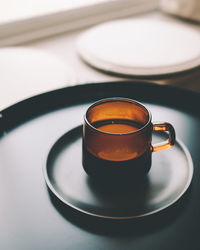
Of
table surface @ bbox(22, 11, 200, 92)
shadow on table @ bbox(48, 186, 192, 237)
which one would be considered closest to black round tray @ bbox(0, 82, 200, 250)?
shadow on table @ bbox(48, 186, 192, 237)

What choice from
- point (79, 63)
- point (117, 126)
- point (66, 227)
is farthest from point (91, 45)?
point (66, 227)

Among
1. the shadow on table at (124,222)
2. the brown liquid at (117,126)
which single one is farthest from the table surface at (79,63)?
the shadow on table at (124,222)

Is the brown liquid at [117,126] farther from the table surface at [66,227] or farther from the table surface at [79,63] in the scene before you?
the table surface at [79,63]

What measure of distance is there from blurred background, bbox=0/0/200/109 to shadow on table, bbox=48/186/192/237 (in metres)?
0.30

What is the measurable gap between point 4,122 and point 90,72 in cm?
32

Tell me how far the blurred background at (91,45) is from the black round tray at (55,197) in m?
0.10

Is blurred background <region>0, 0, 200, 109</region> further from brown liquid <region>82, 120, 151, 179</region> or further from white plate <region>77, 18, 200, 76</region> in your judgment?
brown liquid <region>82, 120, 151, 179</region>

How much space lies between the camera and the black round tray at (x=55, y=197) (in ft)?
1.00

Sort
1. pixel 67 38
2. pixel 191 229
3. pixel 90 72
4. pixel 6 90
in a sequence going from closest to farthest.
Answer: pixel 191 229
pixel 6 90
pixel 90 72
pixel 67 38

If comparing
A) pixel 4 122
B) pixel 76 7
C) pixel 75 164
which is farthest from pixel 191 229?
pixel 76 7

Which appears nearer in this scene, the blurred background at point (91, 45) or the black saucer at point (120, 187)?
the black saucer at point (120, 187)

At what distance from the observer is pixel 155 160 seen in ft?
1.30

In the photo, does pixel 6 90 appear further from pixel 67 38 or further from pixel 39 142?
pixel 67 38

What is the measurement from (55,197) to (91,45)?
528mm
